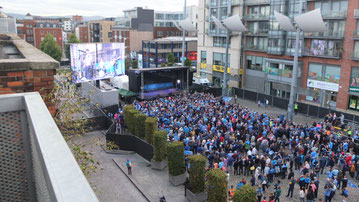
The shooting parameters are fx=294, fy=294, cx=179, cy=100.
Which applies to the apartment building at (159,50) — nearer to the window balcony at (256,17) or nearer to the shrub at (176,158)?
the window balcony at (256,17)

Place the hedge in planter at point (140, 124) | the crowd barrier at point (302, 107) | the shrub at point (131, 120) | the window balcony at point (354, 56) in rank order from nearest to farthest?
the hedge in planter at point (140, 124) → the shrub at point (131, 120) → the crowd barrier at point (302, 107) → the window balcony at point (354, 56)

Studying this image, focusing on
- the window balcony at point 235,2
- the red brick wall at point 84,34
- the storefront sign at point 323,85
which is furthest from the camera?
the red brick wall at point 84,34

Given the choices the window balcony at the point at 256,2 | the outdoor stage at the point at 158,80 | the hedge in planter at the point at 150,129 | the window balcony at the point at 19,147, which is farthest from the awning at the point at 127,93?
the window balcony at the point at 19,147

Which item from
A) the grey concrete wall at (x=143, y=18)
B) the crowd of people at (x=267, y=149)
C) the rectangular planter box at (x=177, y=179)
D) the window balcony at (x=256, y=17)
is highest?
the grey concrete wall at (x=143, y=18)

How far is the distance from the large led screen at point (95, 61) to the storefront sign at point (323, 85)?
85.2 feet

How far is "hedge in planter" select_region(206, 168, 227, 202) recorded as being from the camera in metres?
14.5

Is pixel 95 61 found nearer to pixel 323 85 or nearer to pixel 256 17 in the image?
pixel 256 17

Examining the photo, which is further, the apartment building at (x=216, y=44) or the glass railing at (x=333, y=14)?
the apartment building at (x=216, y=44)

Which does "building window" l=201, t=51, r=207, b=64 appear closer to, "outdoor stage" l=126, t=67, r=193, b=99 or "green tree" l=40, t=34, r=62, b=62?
"outdoor stage" l=126, t=67, r=193, b=99

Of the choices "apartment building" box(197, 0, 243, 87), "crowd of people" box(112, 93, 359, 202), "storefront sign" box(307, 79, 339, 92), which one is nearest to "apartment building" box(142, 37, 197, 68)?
"apartment building" box(197, 0, 243, 87)

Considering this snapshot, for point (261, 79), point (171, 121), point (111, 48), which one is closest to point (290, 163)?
point (171, 121)

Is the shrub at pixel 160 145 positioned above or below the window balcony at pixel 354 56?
below

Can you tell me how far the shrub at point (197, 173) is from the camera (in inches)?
636

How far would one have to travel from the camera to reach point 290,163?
773 inches
